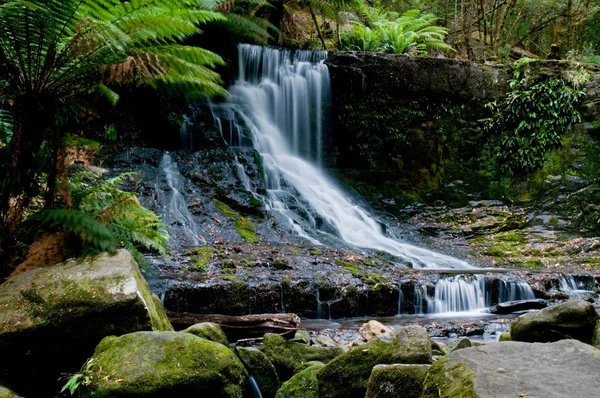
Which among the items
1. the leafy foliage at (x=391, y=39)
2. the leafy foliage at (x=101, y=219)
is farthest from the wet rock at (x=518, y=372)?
the leafy foliage at (x=391, y=39)

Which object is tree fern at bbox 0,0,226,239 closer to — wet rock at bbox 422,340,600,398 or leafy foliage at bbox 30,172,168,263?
leafy foliage at bbox 30,172,168,263

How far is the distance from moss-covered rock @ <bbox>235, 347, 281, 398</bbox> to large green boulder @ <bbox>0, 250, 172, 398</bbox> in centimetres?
71

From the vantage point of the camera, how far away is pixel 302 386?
317cm

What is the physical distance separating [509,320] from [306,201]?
192 inches

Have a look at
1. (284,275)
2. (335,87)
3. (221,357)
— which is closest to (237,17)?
(335,87)

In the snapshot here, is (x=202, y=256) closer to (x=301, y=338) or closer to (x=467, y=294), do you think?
(x=301, y=338)

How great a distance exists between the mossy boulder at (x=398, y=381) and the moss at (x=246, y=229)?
5115mm

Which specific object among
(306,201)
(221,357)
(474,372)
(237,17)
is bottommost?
(221,357)

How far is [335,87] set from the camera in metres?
11.6

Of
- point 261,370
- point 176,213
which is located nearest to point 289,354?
point 261,370

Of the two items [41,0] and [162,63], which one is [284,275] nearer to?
[162,63]

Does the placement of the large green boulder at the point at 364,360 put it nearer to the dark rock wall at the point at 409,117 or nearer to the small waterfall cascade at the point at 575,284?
the small waterfall cascade at the point at 575,284

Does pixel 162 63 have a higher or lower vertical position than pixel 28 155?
higher

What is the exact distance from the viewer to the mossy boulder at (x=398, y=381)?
8.02 ft
